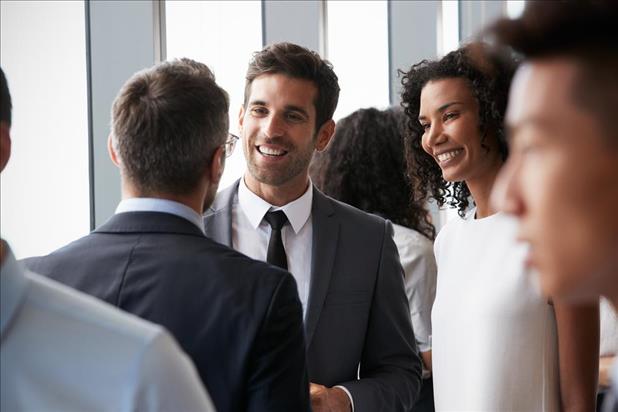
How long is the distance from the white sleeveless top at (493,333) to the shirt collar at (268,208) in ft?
1.52

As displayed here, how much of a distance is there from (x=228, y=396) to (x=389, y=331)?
3.21 feet

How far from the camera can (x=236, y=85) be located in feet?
22.0

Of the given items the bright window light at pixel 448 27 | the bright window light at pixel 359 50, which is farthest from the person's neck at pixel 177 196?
the bright window light at pixel 448 27

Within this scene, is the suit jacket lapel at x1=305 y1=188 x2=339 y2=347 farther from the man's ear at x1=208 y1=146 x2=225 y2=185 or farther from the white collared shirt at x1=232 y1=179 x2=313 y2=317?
the man's ear at x1=208 y1=146 x2=225 y2=185

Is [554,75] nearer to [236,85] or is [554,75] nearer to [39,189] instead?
[39,189]

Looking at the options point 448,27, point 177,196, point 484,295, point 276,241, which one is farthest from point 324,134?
point 448,27

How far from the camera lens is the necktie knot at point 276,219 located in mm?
2801

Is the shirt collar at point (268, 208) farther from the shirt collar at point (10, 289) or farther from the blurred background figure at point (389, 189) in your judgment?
the shirt collar at point (10, 289)

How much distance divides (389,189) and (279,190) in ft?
3.25

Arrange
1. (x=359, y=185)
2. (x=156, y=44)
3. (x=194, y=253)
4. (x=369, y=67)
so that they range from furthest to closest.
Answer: (x=369, y=67)
(x=156, y=44)
(x=359, y=185)
(x=194, y=253)

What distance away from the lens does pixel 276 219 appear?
2805mm

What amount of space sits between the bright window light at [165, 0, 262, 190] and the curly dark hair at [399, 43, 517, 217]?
3384mm

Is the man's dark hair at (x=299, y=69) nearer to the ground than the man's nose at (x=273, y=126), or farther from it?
farther from it

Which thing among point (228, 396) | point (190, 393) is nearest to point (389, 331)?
point (228, 396)
